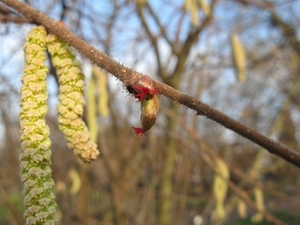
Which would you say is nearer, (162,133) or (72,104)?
(72,104)

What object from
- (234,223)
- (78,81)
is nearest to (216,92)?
(234,223)

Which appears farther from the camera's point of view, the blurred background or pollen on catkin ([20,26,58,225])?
the blurred background

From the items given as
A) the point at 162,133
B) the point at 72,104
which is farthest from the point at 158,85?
the point at 162,133

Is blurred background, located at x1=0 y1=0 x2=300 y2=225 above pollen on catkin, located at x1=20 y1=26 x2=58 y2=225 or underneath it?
above

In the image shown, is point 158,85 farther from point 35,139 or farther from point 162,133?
point 162,133

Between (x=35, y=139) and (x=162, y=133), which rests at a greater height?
(x=162, y=133)
